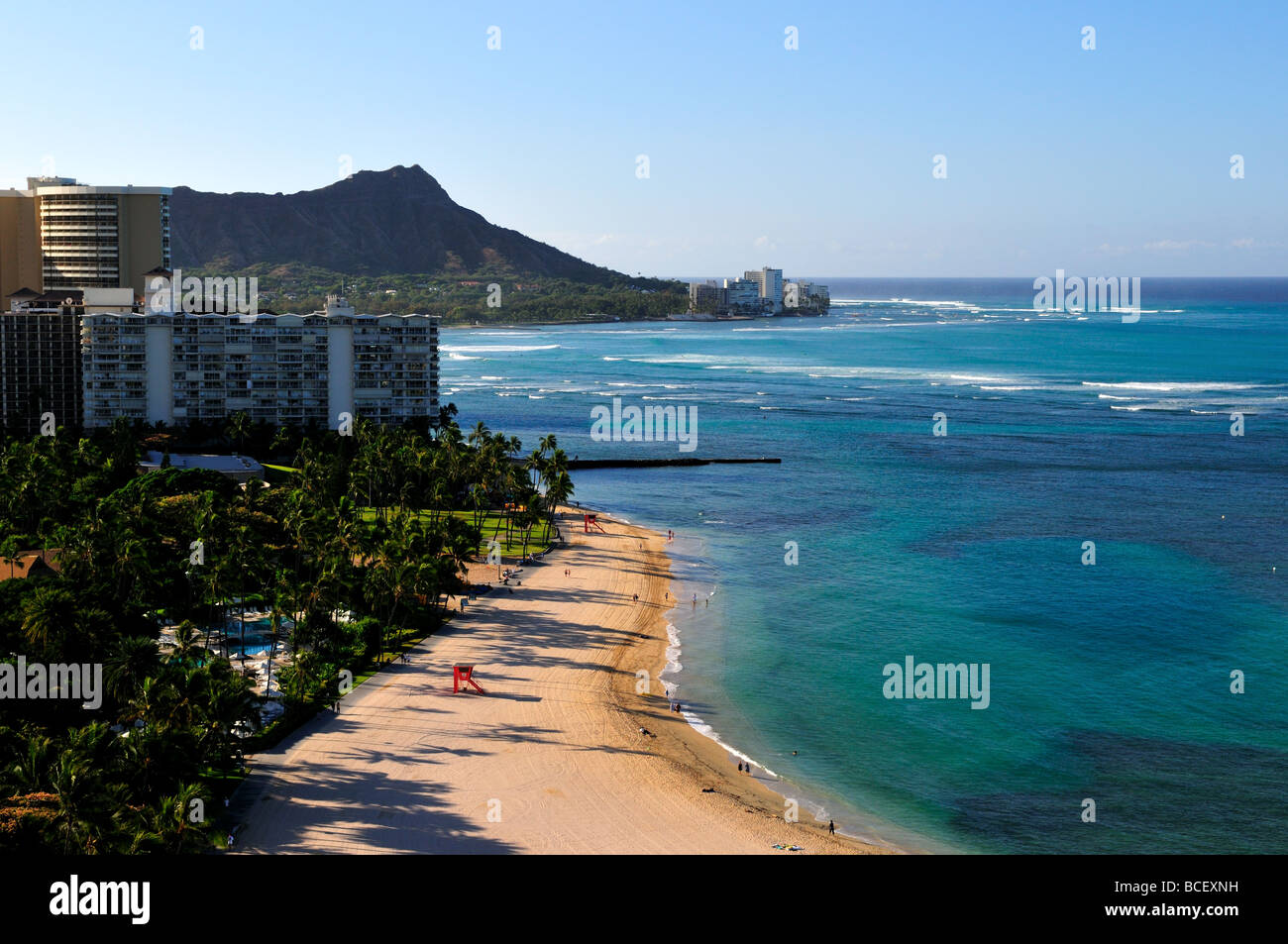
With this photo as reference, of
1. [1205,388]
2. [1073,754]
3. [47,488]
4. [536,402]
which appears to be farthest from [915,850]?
[1205,388]

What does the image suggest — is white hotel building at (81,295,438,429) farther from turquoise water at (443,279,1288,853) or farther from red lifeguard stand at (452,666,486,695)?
red lifeguard stand at (452,666,486,695)

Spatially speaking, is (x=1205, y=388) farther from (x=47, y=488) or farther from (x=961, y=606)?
(x=47, y=488)

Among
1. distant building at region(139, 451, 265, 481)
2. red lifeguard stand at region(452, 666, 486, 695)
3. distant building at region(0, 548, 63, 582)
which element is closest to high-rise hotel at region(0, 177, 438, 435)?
distant building at region(139, 451, 265, 481)

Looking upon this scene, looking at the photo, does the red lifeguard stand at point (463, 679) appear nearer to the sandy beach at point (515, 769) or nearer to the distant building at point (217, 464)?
the sandy beach at point (515, 769)

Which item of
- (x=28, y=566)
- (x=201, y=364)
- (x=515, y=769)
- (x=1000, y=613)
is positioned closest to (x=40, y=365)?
(x=201, y=364)

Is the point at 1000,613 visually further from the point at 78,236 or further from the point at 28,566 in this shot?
the point at 78,236

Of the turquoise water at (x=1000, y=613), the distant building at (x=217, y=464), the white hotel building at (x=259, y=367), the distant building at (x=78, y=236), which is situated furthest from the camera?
the distant building at (x=78, y=236)

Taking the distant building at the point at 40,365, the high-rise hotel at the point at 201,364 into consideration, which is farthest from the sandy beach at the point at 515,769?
the distant building at the point at 40,365
